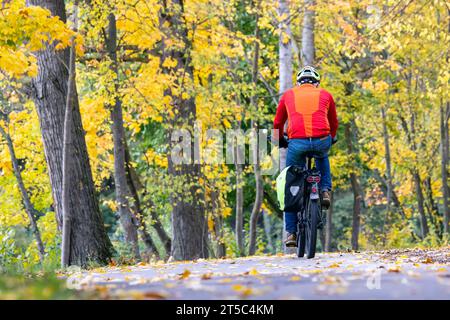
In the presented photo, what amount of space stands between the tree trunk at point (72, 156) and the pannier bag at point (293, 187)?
356 cm

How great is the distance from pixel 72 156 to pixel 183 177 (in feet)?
17.0

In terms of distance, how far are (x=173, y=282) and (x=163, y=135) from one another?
54.2ft

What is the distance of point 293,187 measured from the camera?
1017 cm

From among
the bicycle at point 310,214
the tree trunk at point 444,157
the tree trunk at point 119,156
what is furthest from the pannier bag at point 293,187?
the tree trunk at point 444,157

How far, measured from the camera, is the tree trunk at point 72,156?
12.5 metres

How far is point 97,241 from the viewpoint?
12609 millimetres

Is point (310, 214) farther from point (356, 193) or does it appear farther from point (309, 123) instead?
point (356, 193)

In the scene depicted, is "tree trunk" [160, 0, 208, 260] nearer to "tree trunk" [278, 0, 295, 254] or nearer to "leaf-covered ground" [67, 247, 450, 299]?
"tree trunk" [278, 0, 295, 254]

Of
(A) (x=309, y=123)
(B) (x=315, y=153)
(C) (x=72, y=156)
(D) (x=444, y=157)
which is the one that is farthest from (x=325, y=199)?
(D) (x=444, y=157)

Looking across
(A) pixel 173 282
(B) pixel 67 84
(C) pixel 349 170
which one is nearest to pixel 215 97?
(B) pixel 67 84

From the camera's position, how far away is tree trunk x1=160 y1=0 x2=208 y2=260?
17.8 meters

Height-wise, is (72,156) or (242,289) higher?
(72,156)

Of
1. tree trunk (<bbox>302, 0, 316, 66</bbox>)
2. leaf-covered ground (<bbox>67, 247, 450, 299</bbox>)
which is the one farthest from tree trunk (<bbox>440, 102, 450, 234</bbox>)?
leaf-covered ground (<bbox>67, 247, 450, 299</bbox>)
